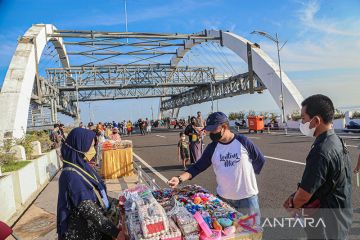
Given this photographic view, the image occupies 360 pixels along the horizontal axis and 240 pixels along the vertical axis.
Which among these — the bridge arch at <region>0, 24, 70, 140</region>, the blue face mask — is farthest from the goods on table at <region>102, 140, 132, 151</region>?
the blue face mask

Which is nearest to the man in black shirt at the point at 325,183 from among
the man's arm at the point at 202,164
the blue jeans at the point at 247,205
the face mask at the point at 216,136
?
the blue jeans at the point at 247,205

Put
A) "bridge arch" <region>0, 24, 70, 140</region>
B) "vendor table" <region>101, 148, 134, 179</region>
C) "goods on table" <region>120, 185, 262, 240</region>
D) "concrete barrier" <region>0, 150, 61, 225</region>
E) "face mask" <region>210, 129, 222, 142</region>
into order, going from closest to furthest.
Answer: "goods on table" <region>120, 185, 262, 240</region>
"face mask" <region>210, 129, 222, 142</region>
"concrete barrier" <region>0, 150, 61, 225</region>
"vendor table" <region>101, 148, 134, 179</region>
"bridge arch" <region>0, 24, 70, 140</region>

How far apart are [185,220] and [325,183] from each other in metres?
1.22

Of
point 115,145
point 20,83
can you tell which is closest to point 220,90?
point 20,83

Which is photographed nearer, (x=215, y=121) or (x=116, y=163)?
(x=215, y=121)

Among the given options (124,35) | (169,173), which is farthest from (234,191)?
(124,35)

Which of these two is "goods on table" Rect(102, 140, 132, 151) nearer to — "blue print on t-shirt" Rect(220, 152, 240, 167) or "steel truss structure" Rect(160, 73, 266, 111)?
"blue print on t-shirt" Rect(220, 152, 240, 167)

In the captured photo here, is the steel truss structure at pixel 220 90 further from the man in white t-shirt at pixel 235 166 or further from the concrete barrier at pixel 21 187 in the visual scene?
the man in white t-shirt at pixel 235 166

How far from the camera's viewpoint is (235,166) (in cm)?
368

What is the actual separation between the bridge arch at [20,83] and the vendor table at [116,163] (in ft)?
26.7

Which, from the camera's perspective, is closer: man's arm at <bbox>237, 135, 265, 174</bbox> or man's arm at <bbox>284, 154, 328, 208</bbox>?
man's arm at <bbox>284, 154, 328, 208</bbox>

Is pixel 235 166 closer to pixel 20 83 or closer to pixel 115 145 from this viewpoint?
pixel 115 145

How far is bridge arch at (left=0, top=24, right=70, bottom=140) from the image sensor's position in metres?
18.1

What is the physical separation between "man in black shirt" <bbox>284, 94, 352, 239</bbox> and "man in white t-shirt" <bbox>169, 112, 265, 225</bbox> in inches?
41.4
